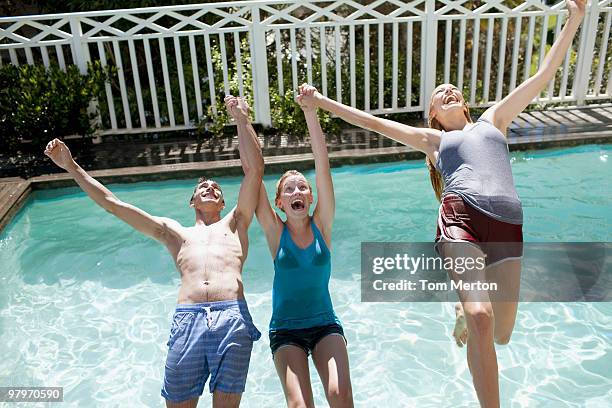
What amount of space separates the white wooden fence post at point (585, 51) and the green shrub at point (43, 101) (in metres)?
A: 6.77

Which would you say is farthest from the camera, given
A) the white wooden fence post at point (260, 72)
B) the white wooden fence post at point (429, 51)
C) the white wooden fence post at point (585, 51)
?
the white wooden fence post at point (585, 51)

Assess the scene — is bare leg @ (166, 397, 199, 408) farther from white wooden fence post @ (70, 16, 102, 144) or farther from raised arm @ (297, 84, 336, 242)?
white wooden fence post @ (70, 16, 102, 144)

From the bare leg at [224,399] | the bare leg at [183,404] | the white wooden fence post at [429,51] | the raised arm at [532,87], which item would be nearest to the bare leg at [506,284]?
the raised arm at [532,87]

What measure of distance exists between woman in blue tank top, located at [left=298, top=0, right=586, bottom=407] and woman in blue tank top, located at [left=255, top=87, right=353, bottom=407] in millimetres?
474

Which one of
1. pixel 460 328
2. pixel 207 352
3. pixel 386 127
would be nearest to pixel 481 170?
pixel 386 127

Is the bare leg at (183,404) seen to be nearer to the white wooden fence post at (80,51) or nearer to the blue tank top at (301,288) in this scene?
the blue tank top at (301,288)

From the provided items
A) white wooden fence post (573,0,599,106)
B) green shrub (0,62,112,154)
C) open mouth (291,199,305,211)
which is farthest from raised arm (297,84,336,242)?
white wooden fence post (573,0,599,106)

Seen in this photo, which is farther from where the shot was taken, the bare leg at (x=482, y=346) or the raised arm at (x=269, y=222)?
the raised arm at (x=269, y=222)

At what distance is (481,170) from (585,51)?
267 inches

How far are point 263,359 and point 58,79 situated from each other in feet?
17.1

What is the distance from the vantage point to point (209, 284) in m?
3.29

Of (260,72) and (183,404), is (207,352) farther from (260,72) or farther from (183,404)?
(260,72)

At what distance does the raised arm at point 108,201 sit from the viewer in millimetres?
3432

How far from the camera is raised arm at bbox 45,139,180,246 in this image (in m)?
3.43
